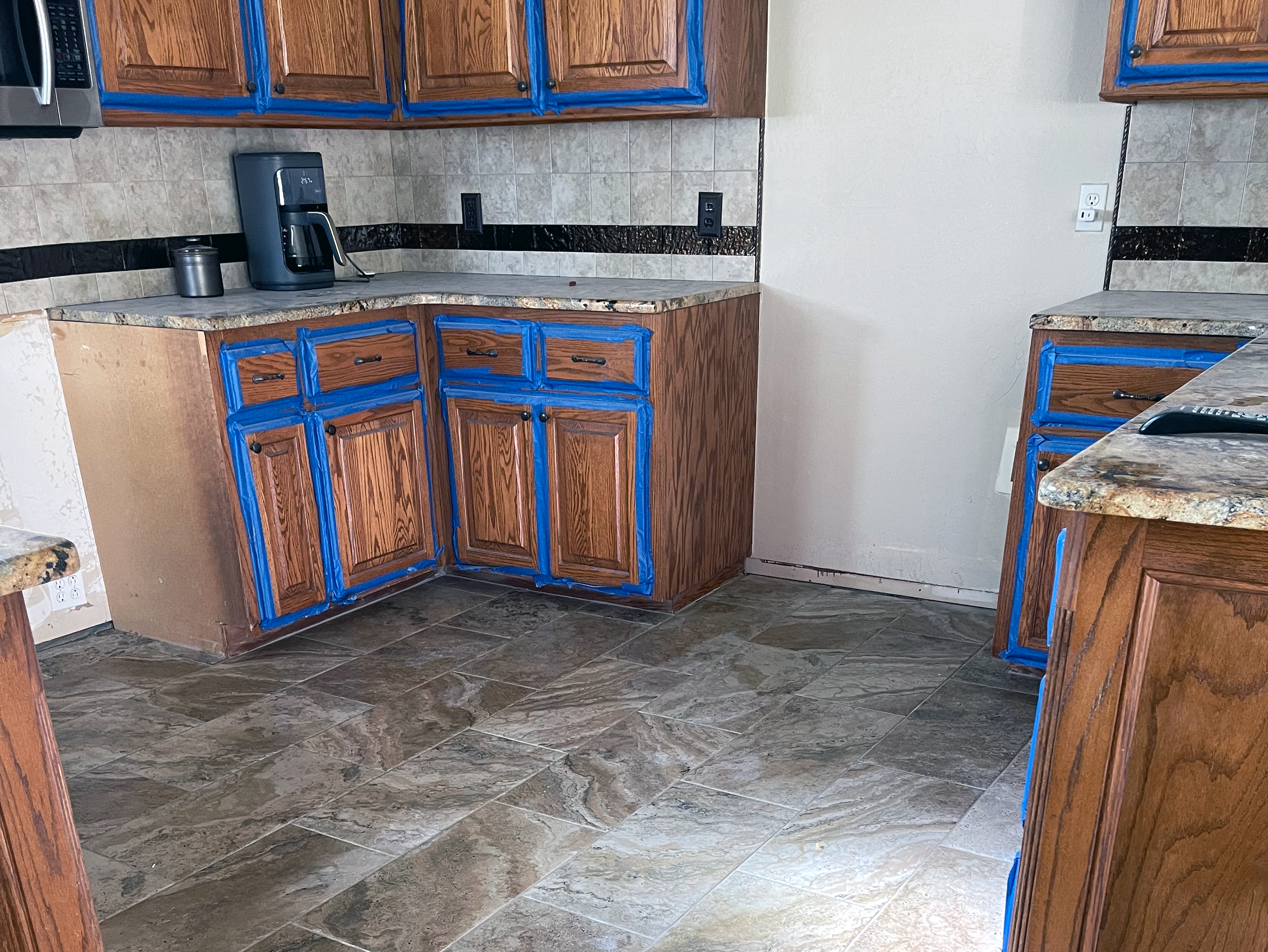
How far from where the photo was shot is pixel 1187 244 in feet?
9.00

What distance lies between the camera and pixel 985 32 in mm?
2852

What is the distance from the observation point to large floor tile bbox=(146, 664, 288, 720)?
8.47ft

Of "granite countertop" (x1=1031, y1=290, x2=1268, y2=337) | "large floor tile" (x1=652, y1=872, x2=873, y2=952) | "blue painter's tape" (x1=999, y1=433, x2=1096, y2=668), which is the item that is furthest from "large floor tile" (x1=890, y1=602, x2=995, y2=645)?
"large floor tile" (x1=652, y1=872, x2=873, y2=952)

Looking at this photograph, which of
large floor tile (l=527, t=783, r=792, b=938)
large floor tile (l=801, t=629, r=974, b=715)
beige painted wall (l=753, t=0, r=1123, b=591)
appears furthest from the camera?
beige painted wall (l=753, t=0, r=1123, b=591)

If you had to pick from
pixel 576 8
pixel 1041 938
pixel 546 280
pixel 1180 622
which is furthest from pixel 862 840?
pixel 576 8

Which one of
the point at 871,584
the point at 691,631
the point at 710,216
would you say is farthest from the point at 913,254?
the point at 691,631

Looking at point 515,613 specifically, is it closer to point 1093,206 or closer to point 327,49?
point 327,49

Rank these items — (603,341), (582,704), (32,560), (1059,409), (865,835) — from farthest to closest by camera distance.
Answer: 1. (603,341)
2. (582,704)
3. (1059,409)
4. (865,835)
5. (32,560)

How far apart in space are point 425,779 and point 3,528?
130 cm

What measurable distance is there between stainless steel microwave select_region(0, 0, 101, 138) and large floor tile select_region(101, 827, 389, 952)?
5.68 feet

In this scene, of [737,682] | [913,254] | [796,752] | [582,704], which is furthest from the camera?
[913,254]

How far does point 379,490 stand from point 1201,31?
93.4 inches

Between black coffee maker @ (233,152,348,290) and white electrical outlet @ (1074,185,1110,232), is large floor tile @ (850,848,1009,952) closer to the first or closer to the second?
white electrical outlet @ (1074,185,1110,232)

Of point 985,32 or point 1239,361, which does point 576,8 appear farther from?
point 1239,361
